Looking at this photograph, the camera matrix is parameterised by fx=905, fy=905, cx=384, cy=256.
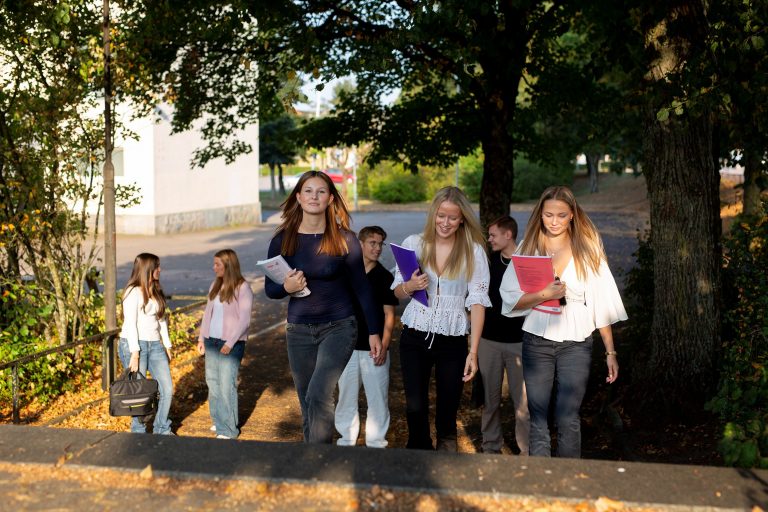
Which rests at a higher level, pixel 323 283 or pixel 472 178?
pixel 472 178

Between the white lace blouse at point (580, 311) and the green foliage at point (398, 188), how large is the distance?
175 feet

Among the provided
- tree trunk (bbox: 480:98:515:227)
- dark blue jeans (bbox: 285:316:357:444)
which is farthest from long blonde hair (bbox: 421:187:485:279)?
tree trunk (bbox: 480:98:515:227)

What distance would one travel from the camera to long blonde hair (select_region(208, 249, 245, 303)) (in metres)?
7.44

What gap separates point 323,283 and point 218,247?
23.4 meters

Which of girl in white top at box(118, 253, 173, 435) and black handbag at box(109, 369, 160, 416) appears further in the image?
girl in white top at box(118, 253, 173, 435)

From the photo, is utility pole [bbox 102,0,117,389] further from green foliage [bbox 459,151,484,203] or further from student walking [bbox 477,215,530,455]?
green foliage [bbox 459,151,484,203]

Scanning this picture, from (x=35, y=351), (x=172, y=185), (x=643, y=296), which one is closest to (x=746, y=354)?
(x=643, y=296)

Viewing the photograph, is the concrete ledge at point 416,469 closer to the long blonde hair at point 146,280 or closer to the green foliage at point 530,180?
the long blonde hair at point 146,280

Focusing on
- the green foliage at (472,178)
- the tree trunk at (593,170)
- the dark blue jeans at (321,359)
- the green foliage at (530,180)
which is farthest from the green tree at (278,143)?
the tree trunk at (593,170)

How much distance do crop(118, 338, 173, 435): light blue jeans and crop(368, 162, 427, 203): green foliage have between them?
51.1 metres

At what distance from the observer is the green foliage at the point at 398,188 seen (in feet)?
194

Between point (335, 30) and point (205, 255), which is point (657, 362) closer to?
point (335, 30)

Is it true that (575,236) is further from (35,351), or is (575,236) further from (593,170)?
(593,170)

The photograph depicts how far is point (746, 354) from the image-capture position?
652 cm
